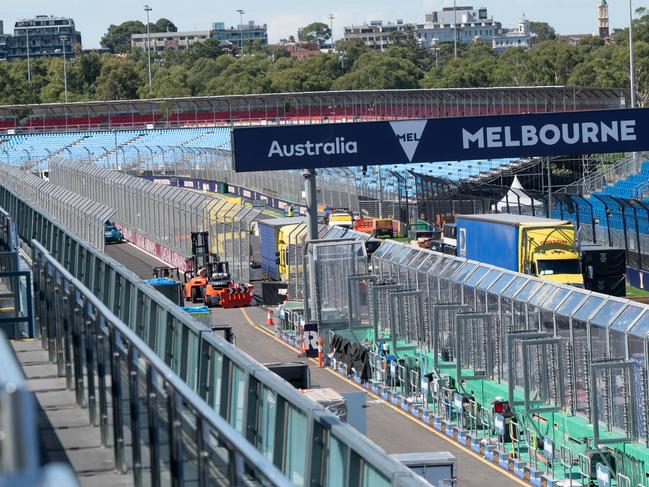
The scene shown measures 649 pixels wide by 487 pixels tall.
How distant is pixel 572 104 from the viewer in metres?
94.4

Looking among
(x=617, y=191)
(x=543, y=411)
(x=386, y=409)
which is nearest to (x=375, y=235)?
(x=617, y=191)

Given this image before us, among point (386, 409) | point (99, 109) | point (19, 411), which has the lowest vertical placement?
point (386, 409)

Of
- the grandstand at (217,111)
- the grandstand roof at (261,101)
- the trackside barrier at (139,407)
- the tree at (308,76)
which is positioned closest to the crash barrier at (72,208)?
the trackside barrier at (139,407)

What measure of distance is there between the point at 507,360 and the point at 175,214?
3192 cm

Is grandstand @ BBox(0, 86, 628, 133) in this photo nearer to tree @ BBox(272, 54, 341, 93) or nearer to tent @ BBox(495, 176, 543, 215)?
tree @ BBox(272, 54, 341, 93)

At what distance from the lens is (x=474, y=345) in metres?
26.7

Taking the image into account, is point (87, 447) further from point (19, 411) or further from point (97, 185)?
point (97, 185)

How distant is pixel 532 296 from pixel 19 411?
77.7ft

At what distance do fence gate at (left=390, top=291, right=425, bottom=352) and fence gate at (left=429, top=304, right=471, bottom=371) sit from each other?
1.35 meters

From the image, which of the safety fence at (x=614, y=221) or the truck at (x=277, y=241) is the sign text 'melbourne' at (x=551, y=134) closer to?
the safety fence at (x=614, y=221)

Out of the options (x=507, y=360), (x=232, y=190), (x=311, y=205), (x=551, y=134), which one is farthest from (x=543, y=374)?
(x=232, y=190)

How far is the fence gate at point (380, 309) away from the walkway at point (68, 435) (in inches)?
820

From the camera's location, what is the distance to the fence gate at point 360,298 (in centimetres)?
3331

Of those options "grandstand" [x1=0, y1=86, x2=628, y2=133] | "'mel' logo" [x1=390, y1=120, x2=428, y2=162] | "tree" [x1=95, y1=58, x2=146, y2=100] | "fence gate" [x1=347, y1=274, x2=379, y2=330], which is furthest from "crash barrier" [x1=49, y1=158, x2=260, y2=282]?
"tree" [x1=95, y1=58, x2=146, y2=100]
